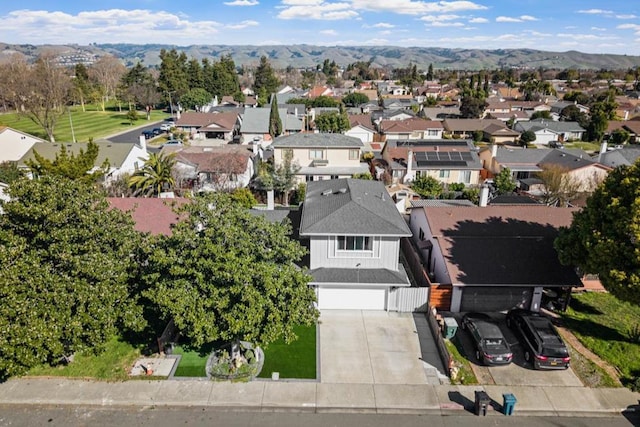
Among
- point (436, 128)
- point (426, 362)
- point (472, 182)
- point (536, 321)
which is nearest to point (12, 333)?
point (426, 362)

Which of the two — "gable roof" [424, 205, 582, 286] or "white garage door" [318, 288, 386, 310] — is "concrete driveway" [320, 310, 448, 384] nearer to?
"white garage door" [318, 288, 386, 310]

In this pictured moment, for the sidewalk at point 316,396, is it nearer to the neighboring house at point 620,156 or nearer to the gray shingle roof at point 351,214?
the gray shingle roof at point 351,214

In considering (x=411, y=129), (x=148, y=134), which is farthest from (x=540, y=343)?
(x=148, y=134)

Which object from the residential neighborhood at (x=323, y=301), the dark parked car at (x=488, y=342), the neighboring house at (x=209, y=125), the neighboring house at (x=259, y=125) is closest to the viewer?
the residential neighborhood at (x=323, y=301)

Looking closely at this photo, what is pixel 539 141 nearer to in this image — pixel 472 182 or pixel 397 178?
pixel 472 182

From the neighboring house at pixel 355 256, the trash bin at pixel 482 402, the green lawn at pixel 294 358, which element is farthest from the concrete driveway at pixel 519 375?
the green lawn at pixel 294 358

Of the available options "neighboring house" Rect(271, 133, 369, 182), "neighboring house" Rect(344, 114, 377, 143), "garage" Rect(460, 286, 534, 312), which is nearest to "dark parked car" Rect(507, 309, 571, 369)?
"garage" Rect(460, 286, 534, 312)
